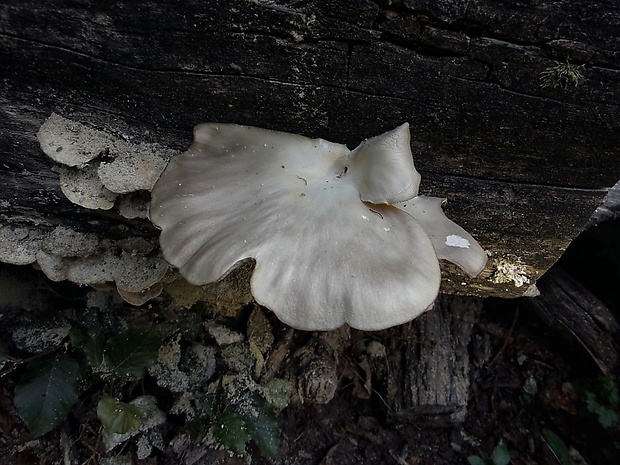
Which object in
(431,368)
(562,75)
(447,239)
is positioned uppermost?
(562,75)

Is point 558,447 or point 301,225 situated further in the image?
point 558,447

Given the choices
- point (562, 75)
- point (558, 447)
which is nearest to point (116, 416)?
point (562, 75)

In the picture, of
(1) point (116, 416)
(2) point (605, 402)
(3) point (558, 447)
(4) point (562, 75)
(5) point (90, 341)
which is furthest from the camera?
(2) point (605, 402)

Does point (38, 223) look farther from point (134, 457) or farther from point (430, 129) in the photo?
point (430, 129)

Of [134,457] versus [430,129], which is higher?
[430,129]

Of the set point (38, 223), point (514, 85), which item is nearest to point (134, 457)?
point (38, 223)

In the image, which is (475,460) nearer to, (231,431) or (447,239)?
(231,431)
